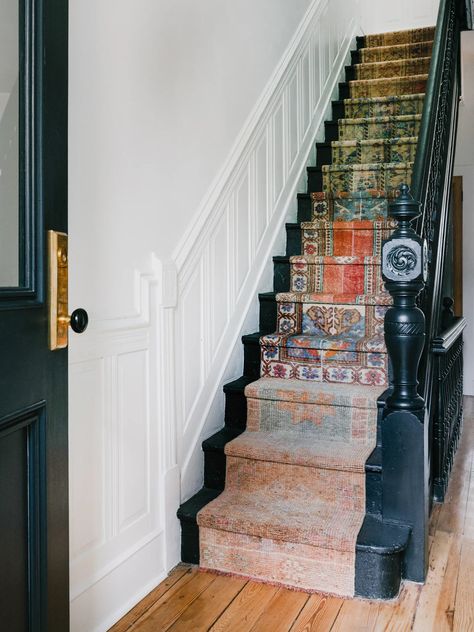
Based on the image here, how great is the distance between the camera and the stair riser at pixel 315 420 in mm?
2391

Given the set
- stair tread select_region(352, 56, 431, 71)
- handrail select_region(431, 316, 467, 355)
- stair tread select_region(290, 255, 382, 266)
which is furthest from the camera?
stair tread select_region(352, 56, 431, 71)

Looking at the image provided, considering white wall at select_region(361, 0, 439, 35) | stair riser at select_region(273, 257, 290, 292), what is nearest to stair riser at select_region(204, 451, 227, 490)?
stair riser at select_region(273, 257, 290, 292)

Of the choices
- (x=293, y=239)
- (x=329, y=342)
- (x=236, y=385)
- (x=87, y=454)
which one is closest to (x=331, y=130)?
(x=293, y=239)

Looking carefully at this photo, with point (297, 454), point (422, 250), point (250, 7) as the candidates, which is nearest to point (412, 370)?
point (422, 250)

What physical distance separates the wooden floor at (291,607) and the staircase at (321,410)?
7 centimetres

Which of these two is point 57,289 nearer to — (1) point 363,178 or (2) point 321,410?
(2) point 321,410

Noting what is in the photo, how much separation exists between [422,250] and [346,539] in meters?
0.93

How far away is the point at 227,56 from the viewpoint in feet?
8.65

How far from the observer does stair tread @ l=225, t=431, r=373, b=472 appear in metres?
2.19

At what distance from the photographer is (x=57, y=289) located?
1.19 m

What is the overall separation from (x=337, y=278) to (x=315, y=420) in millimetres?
858

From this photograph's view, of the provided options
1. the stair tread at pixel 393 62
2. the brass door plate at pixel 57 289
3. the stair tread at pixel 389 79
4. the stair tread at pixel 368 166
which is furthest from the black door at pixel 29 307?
the stair tread at pixel 393 62

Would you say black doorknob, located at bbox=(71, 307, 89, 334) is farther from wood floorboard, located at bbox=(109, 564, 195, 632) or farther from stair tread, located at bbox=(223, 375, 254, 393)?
stair tread, located at bbox=(223, 375, 254, 393)

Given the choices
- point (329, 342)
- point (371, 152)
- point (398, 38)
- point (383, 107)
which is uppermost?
point (398, 38)
